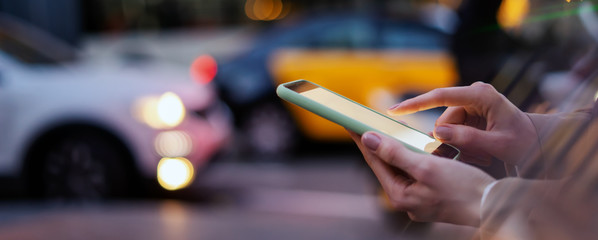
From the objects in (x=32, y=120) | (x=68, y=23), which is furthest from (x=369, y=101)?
(x=68, y=23)

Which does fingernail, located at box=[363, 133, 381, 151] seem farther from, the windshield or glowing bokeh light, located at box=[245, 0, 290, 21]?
glowing bokeh light, located at box=[245, 0, 290, 21]

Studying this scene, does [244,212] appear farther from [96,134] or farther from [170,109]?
[96,134]

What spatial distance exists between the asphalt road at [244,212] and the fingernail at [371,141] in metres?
0.75

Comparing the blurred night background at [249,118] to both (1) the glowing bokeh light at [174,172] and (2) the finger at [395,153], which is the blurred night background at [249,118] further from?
(2) the finger at [395,153]

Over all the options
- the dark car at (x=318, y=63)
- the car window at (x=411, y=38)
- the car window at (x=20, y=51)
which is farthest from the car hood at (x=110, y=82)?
the car window at (x=411, y=38)

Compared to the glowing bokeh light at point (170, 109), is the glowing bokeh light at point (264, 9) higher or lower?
higher

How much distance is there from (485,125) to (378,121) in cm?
27

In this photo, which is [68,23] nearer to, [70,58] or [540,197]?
[70,58]

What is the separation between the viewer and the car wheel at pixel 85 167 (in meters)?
4.72

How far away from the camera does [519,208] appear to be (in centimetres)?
104

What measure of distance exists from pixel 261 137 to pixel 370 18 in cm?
170

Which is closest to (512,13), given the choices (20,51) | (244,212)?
(244,212)

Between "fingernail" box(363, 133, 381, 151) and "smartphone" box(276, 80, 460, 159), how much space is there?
1.3 inches

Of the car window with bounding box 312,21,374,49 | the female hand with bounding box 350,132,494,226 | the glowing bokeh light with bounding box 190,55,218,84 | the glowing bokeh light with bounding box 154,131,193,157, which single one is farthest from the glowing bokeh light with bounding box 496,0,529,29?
the glowing bokeh light with bounding box 190,55,218,84
